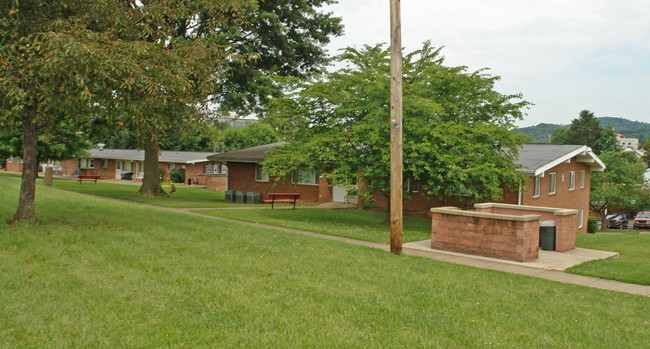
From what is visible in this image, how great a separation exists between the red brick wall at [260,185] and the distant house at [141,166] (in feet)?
39.3

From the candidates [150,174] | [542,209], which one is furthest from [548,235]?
[150,174]

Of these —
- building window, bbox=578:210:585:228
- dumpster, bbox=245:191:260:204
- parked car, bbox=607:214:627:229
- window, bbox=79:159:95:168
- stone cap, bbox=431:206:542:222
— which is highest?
window, bbox=79:159:95:168

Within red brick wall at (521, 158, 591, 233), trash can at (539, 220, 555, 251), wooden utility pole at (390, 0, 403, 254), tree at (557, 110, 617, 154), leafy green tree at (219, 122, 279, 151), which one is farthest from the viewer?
tree at (557, 110, 617, 154)

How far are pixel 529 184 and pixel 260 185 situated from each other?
16915 mm

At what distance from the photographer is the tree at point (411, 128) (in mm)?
18375

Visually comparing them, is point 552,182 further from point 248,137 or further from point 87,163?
point 87,163

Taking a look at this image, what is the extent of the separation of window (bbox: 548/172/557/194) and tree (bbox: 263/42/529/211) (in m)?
6.53

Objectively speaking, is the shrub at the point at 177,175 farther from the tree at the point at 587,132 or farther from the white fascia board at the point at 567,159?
the tree at the point at 587,132

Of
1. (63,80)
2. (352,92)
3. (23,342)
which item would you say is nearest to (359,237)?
(352,92)

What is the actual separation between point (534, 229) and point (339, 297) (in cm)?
767

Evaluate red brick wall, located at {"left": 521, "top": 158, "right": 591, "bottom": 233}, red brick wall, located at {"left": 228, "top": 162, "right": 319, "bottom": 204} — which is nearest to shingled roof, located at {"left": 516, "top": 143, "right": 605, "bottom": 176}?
red brick wall, located at {"left": 521, "top": 158, "right": 591, "bottom": 233}

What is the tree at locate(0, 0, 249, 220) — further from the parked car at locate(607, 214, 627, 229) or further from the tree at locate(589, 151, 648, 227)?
the parked car at locate(607, 214, 627, 229)

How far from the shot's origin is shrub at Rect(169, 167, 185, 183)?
51.4m

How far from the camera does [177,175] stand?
2024 inches
